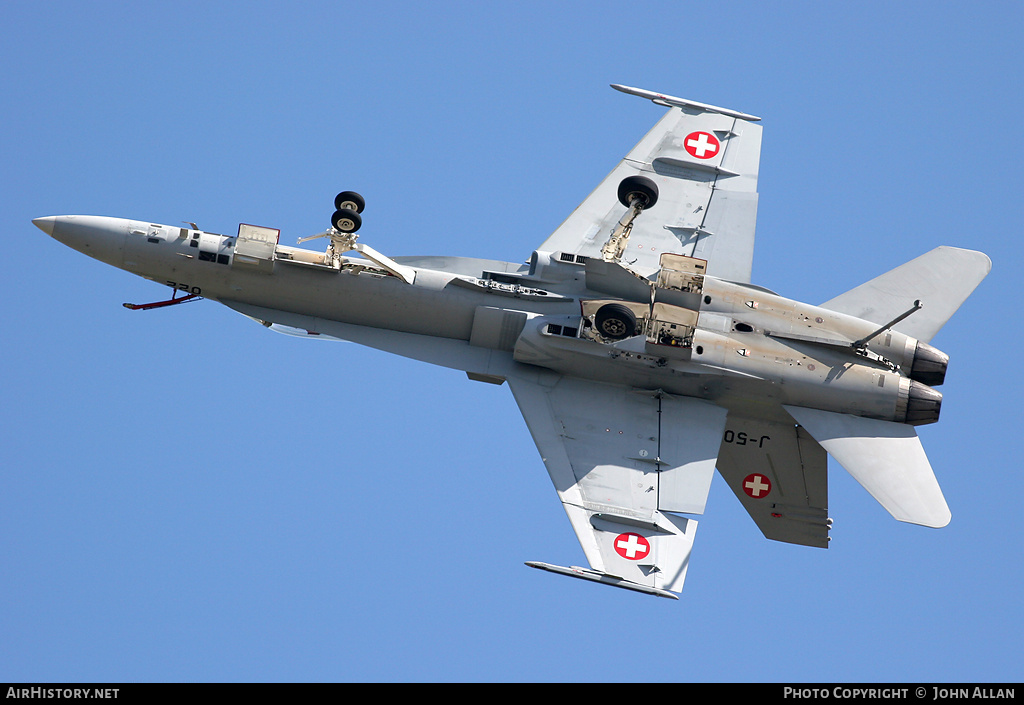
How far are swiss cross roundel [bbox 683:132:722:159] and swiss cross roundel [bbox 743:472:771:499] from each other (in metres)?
7.96

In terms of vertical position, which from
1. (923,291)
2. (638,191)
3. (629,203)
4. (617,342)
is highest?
(638,191)

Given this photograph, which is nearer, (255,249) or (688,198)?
(255,249)

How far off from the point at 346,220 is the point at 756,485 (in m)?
11.3

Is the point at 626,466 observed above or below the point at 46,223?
below

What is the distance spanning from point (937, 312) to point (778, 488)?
546 cm

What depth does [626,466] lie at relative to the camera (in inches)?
1082

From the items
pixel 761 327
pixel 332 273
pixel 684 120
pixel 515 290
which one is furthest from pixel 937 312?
pixel 332 273

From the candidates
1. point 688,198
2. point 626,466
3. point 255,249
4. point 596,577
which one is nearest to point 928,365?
point 688,198

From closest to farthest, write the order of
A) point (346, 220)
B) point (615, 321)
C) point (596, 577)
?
point (596, 577), point (615, 321), point (346, 220)

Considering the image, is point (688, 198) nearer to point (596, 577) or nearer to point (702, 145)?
point (702, 145)

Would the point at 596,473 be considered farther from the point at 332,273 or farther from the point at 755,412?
the point at 332,273

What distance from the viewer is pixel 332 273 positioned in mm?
27969

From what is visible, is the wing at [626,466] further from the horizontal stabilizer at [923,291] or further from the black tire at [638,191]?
the horizontal stabilizer at [923,291]

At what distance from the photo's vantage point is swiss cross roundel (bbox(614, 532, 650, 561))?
2622 centimetres
